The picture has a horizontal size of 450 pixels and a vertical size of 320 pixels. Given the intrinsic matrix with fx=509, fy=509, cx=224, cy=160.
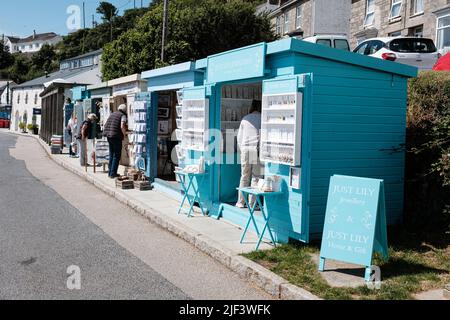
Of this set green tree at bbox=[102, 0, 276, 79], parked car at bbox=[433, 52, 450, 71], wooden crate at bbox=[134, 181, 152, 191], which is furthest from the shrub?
green tree at bbox=[102, 0, 276, 79]

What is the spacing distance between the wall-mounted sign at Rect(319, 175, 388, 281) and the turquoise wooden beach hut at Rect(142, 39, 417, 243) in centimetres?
71

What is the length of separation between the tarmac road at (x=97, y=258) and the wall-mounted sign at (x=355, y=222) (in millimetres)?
1087

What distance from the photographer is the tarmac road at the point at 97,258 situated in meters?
5.59

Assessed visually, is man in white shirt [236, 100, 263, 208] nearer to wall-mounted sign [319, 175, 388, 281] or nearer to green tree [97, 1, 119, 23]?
wall-mounted sign [319, 175, 388, 281]

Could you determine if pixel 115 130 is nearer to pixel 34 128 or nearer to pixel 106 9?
pixel 34 128

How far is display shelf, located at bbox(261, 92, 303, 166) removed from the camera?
264 inches

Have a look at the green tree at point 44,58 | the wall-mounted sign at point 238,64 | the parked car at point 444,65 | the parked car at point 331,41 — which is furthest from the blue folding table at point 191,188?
the green tree at point 44,58

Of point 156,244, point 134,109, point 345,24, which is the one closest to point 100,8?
point 345,24

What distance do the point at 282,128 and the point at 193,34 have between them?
2589 cm

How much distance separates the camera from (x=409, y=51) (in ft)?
51.6

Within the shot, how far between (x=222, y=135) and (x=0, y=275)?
473 cm

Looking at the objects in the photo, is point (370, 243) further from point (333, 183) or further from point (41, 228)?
point (41, 228)

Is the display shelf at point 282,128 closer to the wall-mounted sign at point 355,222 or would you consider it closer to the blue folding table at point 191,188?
the wall-mounted sign at point 355,222

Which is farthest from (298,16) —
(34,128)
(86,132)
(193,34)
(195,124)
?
(34,128)
